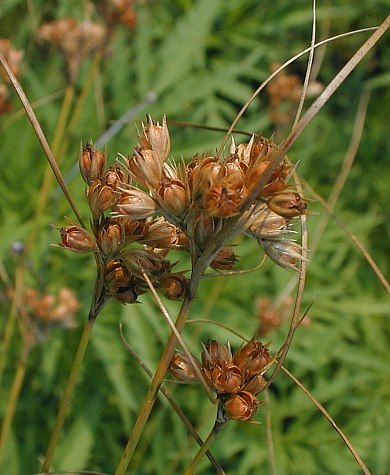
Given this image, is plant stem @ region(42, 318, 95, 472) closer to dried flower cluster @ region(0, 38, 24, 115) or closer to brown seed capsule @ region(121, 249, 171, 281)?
brown seed capsule @ region(121, 249, 171, 281)

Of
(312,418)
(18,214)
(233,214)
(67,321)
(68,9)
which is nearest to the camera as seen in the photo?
(233,214)

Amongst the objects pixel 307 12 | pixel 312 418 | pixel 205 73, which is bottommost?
pixel 312 418

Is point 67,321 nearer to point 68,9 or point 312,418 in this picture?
point 312,418

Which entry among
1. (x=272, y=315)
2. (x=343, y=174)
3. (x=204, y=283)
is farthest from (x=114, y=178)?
(x=204, y=283)

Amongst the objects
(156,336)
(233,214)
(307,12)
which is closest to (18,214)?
(156,336)

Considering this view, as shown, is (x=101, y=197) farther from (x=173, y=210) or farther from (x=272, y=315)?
(x=272, y=315)

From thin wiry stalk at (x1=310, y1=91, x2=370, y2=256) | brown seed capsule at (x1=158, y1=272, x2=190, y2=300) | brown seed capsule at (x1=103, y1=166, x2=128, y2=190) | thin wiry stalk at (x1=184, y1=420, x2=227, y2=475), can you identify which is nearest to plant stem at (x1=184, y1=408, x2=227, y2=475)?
thin wiry stalk at (x1=184, y1=420, x2=227, y2=475)
